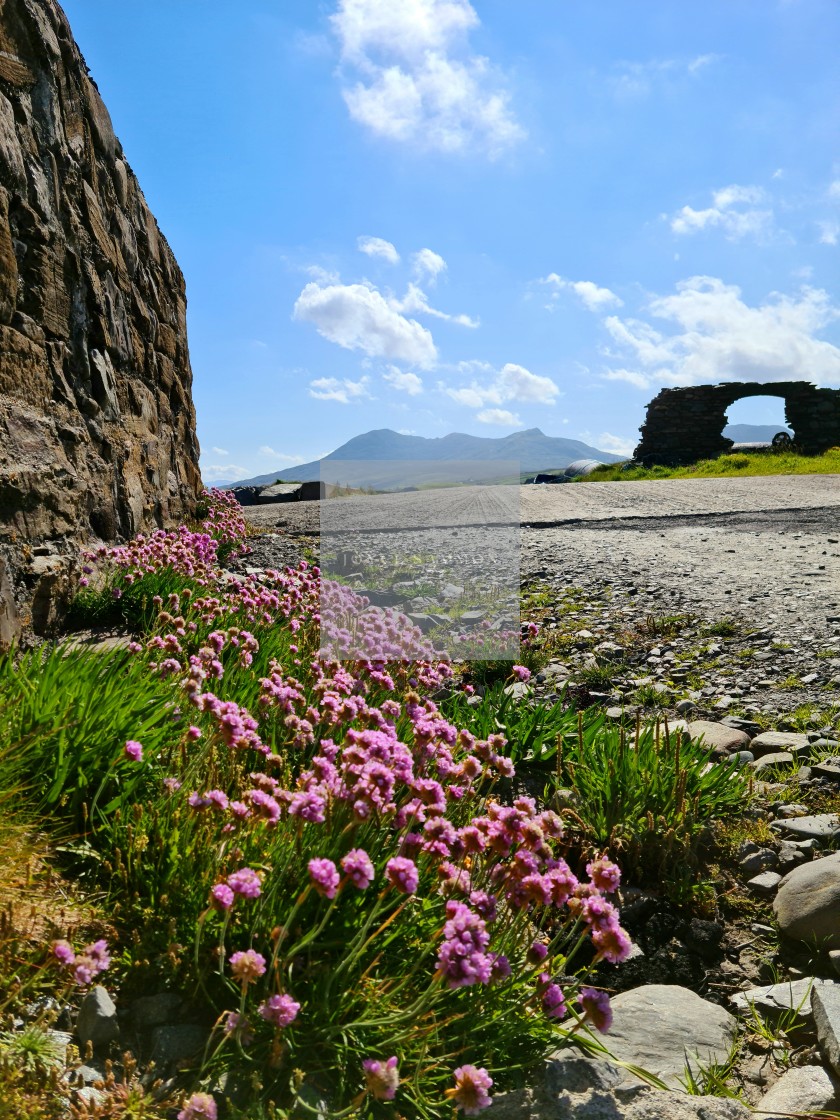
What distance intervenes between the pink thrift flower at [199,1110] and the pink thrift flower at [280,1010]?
0.21 m

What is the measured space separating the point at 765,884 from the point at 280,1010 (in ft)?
8.32

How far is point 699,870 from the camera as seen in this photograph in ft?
11.8

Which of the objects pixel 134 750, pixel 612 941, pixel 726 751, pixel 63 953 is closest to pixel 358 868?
pixel 612 941

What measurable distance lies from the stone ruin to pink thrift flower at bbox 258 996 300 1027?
33.5m

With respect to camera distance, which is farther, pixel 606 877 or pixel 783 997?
pixel 783 997

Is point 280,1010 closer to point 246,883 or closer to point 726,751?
point 246,883

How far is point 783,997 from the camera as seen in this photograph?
2.77 m

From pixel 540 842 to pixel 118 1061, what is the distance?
1312mm

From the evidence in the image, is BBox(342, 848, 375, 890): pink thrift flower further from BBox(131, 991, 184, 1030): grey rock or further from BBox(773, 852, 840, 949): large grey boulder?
BBox(773, 852, 840, 949): large grey boulder

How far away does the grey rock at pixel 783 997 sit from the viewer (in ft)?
8.73

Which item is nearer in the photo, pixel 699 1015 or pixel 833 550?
pixel 699 1015

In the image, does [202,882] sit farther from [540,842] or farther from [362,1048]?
[540,842]

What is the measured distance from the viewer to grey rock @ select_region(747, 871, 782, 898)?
3441 millimetres

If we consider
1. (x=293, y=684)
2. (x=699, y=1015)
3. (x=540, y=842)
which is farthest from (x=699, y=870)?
(x=293, y=684)
